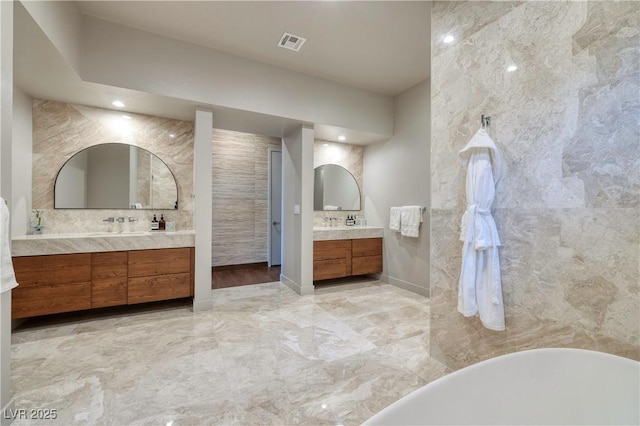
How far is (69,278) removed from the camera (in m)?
2.63

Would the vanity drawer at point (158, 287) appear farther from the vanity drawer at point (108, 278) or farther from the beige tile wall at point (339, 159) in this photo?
the beige tile wall at point (339, 159)

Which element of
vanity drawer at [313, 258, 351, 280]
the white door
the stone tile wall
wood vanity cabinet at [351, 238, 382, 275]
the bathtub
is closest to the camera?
the bathtub

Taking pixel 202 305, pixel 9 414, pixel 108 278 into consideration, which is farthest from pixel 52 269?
pixel 9 414

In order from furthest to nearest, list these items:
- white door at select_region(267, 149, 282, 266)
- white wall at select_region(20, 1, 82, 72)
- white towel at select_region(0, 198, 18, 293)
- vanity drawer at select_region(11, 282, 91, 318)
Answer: white door at select_region(267, 149, 282, 266), vanity drawer at select_region(11, 282, 91, 318), white wall at select_region(20, 1, 82, 72), white towel at select_region(0, 198, 18, 293)

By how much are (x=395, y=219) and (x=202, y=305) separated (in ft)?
9.35

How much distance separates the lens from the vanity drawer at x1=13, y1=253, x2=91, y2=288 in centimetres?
247

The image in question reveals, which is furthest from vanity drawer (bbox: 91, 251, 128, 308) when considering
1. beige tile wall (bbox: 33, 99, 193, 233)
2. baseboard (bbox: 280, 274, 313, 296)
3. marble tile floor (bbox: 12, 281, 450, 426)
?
baseboard (bbox: 280, 274, 313, 296)

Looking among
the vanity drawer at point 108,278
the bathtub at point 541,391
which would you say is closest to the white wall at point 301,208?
the vanity drawer at point 108,278

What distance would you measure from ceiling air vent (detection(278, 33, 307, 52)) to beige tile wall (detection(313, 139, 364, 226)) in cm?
164

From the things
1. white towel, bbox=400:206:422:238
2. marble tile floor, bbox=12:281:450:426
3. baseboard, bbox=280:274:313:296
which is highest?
white towel, bbox=400:206:422:238

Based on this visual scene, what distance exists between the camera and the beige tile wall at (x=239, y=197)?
5.34 meters

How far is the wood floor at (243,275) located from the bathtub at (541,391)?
11.9 ft

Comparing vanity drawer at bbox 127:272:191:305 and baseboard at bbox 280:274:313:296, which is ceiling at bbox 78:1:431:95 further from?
baseboard at bbox 280:274:313:296

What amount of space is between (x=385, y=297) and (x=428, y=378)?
1769 millimetres
